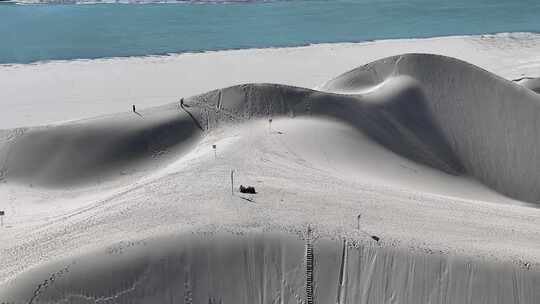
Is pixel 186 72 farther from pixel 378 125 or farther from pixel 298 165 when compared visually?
pixel 298 165

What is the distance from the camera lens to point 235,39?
3325 cm

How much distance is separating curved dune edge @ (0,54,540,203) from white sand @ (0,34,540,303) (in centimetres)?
4

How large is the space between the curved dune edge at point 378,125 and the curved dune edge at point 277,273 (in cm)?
547

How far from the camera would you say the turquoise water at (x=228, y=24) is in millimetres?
31516

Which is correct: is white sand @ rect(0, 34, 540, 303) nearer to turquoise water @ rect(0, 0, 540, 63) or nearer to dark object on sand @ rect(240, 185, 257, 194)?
dark object on sand @ rect(240, 185, 257, 194)

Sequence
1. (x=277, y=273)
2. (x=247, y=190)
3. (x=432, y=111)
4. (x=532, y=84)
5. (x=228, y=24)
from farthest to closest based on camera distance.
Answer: (x=228, y=24)
(x=532, y=84)
(x=432, y=111)
(x=247, y=190)
(x=277, y=273)

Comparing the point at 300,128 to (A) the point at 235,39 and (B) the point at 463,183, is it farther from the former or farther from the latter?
(A) the point at 235,39

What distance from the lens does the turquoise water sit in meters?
31.5

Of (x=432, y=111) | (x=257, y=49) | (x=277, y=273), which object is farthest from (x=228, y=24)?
(x=277, y=273)

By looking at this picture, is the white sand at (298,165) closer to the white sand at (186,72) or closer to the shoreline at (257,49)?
the white sand at (186,72)

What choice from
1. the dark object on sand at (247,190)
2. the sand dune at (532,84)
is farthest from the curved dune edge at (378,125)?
the sand dune at (532,84)

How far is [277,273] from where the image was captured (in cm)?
861

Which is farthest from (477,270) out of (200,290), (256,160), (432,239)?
(256,160)

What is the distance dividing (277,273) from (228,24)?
Answer: 3073 centimetres
